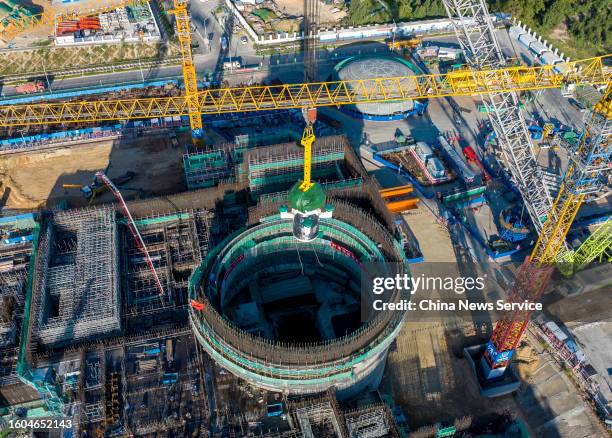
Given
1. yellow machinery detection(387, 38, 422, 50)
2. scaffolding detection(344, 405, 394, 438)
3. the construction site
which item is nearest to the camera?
scaffolding detection(344, 405, 394, 438)

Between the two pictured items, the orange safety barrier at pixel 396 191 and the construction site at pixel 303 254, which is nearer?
the construction site at pixel 303 254

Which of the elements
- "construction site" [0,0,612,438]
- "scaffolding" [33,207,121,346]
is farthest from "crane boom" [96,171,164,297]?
"scaffolding" [33,207,121,346]

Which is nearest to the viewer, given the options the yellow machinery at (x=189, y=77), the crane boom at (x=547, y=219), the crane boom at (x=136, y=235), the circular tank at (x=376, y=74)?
the crane boom at (x=547, y=219)

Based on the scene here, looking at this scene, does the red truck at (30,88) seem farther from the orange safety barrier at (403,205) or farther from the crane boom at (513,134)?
the crane boom at (513,134)

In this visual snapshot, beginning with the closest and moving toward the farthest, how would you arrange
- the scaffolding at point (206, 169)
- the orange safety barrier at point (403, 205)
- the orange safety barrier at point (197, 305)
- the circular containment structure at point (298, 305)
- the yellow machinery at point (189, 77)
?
the circular containment structure at point (298, 305)
the orange safety barrier at point (197, 305)
the scaffolding at point (206, 169)
the orange safety barrier at point (403, 205)
the yellow machinery at point (189, 77)

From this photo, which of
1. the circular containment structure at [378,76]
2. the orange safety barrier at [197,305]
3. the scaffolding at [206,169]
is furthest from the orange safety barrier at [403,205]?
the orange safety barrier at [197,305]

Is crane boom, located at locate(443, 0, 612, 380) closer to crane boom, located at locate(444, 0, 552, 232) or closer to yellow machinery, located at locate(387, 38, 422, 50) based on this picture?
crane boom, located at locate(444, 0, 552, 232)

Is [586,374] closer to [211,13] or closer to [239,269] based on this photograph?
[239,269]
